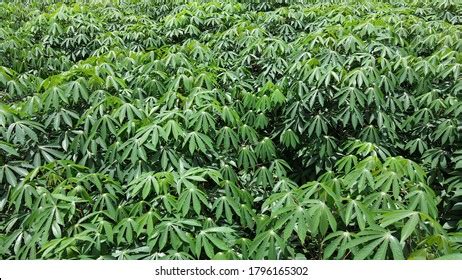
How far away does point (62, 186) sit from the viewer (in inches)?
76.1

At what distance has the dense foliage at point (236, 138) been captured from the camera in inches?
68.8

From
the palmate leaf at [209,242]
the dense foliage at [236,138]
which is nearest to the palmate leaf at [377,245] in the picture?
the dense foliage at [236,138]

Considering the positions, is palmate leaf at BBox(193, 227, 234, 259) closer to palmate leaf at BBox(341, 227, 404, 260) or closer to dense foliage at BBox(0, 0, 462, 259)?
dense foliage at BBox(0, 0, 462, 259)

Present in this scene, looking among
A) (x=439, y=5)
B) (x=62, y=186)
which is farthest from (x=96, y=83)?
(x=439, y=5)

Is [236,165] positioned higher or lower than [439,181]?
higher

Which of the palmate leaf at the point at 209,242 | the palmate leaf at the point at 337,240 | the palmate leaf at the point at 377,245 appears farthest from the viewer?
the palmate leaf at the point at 209,242

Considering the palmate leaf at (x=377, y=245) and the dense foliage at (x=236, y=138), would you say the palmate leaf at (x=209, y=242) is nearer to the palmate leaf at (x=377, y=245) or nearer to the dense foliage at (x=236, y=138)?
the dense foliage at (x=236, y=138)

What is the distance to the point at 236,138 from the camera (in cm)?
260

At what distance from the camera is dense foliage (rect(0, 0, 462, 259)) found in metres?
1.75

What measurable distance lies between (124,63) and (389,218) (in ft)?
8.77

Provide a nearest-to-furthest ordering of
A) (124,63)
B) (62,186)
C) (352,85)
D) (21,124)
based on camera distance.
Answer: (62,186)
(21,124)
(352,85)
(124,63)

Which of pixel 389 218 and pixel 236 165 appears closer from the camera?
pixel 389 218
